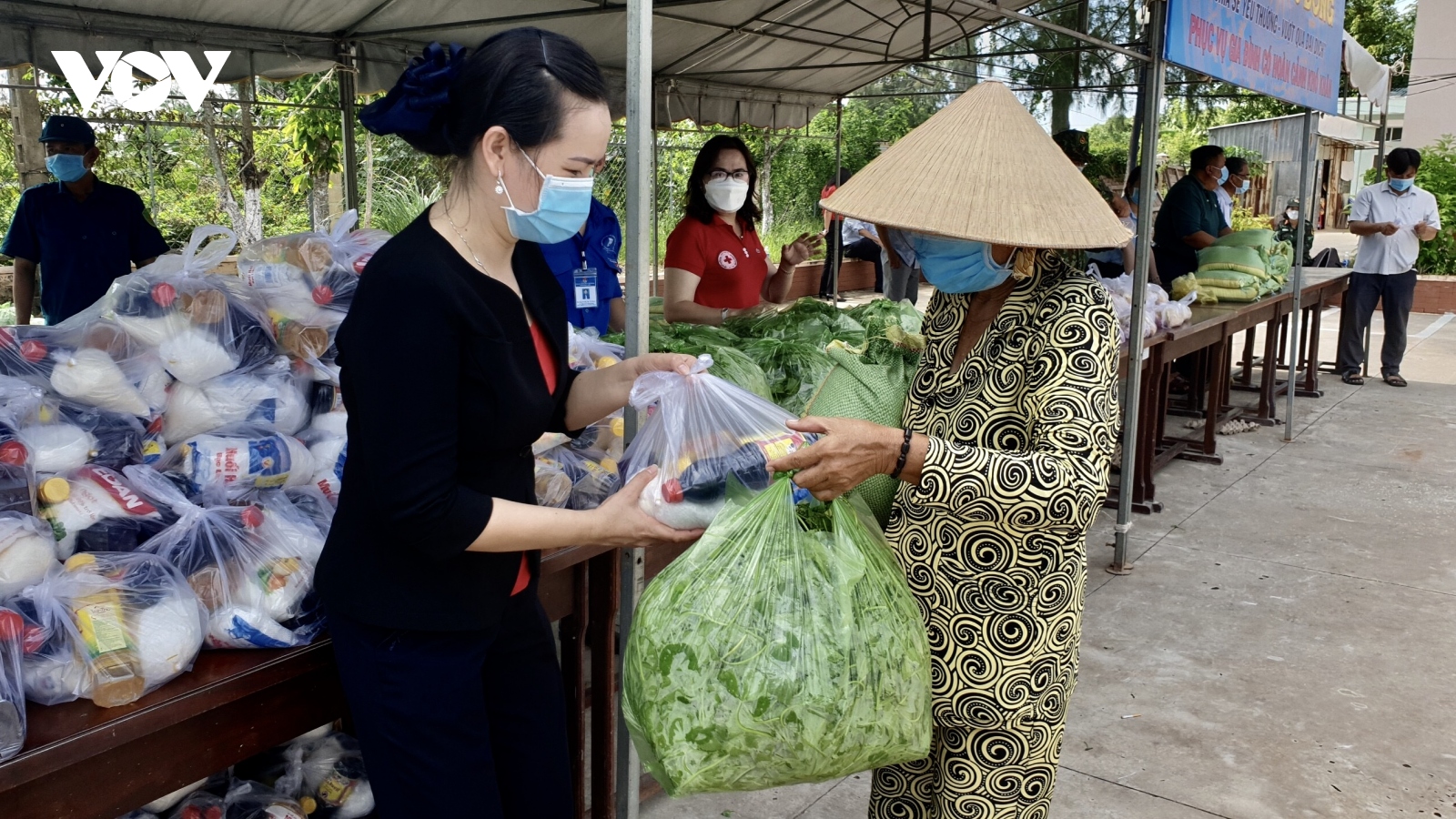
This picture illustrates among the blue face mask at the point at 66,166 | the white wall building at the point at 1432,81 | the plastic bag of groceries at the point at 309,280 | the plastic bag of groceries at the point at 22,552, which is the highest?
→ the white wall building at the point at 1432,81

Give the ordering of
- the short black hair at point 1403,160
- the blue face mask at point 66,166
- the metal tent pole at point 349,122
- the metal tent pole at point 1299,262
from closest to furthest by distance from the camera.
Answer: the blue face mask at point 66,166, the metal tent pole at point 349,122, the metal tent pole at point 1299,262, the short black hair at point 1403,160

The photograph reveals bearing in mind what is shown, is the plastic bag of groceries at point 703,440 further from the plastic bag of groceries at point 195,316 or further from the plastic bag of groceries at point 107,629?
the plastic bag of groceries at point 195,316

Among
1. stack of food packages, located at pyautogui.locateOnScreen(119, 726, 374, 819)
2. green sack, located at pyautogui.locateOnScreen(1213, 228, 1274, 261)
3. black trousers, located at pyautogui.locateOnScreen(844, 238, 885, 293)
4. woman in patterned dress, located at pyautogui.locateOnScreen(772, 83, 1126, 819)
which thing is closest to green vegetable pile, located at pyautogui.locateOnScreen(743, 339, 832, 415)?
woman in patterned dress, located at pyautogui.locateOnScreen(772, 83, 1126, 819)

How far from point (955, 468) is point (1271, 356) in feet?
22.1

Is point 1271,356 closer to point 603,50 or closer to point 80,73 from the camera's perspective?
point 603,50

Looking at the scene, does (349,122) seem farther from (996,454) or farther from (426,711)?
(996,454)

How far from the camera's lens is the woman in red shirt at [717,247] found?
12.8 ft

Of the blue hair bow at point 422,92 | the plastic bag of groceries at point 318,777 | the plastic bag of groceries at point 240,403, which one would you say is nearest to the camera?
the blue hair bow at point 422,92

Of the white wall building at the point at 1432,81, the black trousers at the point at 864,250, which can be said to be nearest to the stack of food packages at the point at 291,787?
the black trousers at the point at 864,250

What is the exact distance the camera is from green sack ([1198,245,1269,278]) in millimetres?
6629

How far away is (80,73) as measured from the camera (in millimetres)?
4242

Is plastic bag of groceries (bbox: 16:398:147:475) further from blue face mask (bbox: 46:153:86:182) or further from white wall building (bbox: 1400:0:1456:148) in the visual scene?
white wall building (bbox: 1400:0:1456:148)

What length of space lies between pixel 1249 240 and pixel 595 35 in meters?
4.43

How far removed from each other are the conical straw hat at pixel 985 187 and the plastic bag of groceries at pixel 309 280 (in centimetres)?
95
